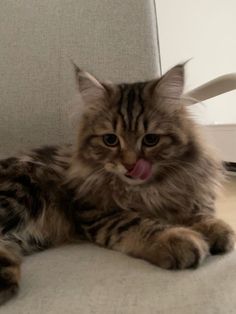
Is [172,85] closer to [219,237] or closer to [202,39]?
[219,237]

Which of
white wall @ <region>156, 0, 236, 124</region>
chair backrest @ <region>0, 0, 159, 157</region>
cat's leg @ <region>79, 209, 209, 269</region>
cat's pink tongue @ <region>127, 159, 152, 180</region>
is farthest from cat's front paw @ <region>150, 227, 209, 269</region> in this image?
white wall @ <region>156, 0, 236, 124</region>

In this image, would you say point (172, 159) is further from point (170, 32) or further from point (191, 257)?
point (170, 32)

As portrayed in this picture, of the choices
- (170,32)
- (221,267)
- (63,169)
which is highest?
(170,32)

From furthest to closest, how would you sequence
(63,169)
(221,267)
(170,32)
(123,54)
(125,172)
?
1. (170,32)
2. (123,54)
3. (63,169)
4. (125,172)
5. (221,267)

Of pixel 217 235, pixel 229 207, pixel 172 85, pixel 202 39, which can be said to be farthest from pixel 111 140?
pixel 202 39

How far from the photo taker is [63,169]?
1183 millimetres

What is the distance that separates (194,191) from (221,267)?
375mm

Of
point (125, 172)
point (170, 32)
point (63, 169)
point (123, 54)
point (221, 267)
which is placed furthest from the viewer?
point (170, 32)

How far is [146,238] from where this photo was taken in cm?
84

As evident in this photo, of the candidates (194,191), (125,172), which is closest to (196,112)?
(194,191)

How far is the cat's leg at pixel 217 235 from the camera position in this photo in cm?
81

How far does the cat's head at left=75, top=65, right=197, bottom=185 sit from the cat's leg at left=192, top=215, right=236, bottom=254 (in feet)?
0.60

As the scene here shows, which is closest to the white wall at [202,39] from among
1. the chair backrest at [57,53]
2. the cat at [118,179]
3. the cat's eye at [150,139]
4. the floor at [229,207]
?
the floor at [229,207]

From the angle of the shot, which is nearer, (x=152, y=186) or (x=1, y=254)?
(x=1, y=254)
